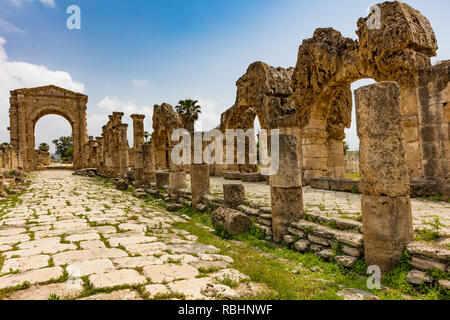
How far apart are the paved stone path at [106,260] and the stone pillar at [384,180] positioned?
76.7 inches

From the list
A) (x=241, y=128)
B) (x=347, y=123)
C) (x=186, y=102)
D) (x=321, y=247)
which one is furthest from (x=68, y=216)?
(x=186, y=102)

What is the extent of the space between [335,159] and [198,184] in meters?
7.81

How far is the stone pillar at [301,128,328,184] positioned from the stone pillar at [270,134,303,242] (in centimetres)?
635

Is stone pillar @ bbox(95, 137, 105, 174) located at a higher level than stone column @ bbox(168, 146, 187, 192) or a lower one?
higher

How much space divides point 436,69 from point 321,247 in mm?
6633

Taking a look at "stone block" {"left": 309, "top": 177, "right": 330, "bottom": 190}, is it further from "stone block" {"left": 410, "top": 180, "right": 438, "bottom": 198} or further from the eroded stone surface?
the eroded stone surface

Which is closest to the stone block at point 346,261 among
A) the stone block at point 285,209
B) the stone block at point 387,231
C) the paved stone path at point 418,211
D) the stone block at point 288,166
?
the stone block at point 387,231

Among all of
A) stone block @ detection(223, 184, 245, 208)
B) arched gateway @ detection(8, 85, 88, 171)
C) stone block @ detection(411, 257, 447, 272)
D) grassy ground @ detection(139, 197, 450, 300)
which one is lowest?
grassy ground @ detection(139, 197, 450, 300)

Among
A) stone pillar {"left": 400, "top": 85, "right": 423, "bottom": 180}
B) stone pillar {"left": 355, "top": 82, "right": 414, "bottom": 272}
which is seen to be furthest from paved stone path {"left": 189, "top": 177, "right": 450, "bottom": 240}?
stone pillar {"left": 400, "top": 85, "right": 423, "bottom": 180}

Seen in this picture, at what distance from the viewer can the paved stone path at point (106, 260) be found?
3.23 m

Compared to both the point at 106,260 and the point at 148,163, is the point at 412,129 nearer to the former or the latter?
the point at 106,260

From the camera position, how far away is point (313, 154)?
12023 millimetres

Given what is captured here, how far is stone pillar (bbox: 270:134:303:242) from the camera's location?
5.75m
